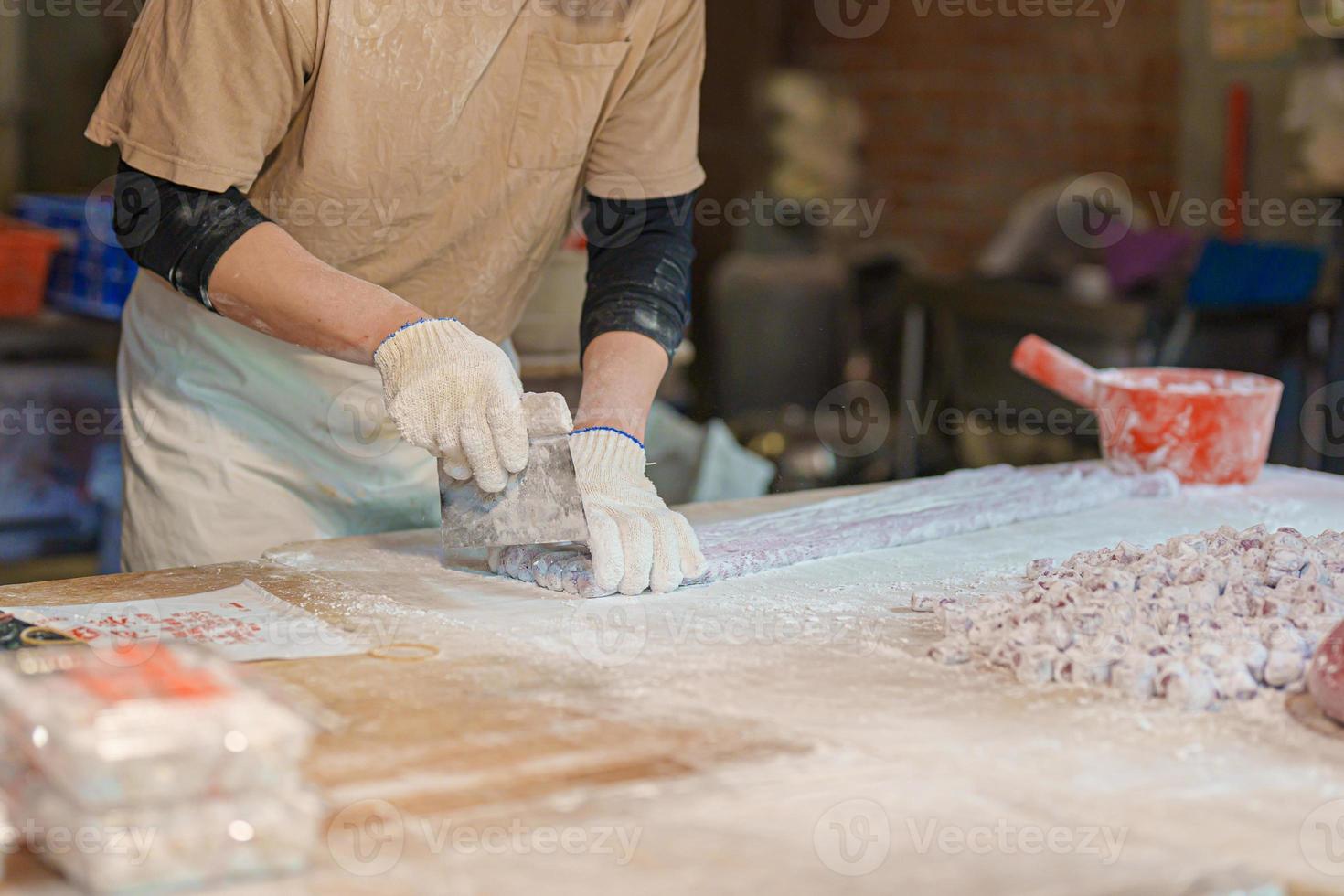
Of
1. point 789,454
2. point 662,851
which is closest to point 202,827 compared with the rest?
point 662,851

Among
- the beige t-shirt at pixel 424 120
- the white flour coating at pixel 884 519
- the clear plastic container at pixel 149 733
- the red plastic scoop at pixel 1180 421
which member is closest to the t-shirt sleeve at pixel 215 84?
the beige t-shirt at pixel 424 120

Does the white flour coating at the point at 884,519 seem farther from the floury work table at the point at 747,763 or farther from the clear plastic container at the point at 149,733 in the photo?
the clear plastic container at the point at 149,733

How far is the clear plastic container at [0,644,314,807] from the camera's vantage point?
73 cm

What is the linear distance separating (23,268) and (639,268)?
1.69 m

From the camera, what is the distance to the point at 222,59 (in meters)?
1.54

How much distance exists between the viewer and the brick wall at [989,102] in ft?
16.5

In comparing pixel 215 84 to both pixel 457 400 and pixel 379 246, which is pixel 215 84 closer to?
pixel 379 246

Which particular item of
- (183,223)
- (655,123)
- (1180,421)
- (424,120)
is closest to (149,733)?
(183,223)

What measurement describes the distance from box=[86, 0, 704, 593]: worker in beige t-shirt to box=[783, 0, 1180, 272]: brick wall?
142 inches

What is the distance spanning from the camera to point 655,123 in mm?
1838

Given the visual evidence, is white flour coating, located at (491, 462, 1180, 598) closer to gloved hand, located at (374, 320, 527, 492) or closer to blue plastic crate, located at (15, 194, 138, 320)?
gloved hand, located at (374, 320, 527, 492)

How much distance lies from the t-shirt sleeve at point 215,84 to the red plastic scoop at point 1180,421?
1.15 meters

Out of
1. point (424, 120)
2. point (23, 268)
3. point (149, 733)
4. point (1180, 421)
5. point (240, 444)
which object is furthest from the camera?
point (23, 268)

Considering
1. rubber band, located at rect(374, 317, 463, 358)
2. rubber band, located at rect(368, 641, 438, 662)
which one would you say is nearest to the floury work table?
rubber band, located at rect(368, 641, 438, 662)
